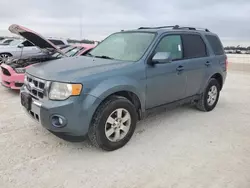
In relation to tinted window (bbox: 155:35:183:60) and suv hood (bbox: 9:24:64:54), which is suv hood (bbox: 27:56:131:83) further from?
suv hood (bbox: 9:24:64:54)

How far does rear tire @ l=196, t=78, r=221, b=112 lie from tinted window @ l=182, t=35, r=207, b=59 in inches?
27.9

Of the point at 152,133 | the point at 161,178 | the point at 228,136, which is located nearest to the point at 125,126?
the point at 152,133

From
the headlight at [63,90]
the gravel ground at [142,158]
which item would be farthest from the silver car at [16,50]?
the headlight at [63,90]

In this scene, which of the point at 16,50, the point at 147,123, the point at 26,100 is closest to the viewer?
the point at 26,100

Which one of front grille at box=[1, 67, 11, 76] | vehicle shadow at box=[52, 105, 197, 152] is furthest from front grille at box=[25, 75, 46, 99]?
front grille at box=[1, 67, 11, 76]

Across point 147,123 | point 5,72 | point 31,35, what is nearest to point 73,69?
point 147,123

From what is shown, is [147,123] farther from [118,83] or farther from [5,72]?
[5,72]

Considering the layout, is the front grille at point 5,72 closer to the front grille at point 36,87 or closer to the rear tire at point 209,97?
the front grille at point 36,87

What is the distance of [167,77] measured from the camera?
4188 mm

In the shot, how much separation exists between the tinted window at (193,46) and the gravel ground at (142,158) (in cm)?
129

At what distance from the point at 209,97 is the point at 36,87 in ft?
12.1

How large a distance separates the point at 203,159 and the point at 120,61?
72.1 inches

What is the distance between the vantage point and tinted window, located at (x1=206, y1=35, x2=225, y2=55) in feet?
17.8

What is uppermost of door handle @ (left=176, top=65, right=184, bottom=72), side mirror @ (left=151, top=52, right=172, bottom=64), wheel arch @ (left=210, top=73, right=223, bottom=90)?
side mirror @ (left=151, top=52, right=172, bottom=64)
